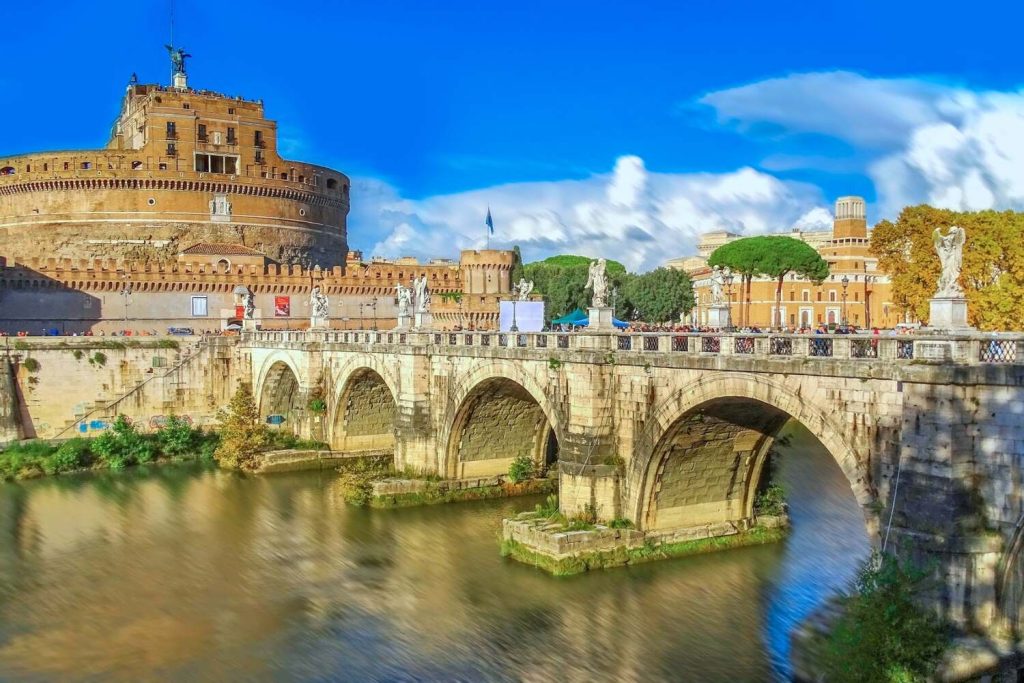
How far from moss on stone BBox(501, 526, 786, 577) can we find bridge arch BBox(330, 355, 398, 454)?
646 inches

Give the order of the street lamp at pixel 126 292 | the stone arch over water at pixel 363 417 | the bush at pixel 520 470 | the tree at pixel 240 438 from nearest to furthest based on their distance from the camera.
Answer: the bush at pixel 520 470, the stone arch over water at pixel 363 417, the tree at pixel 240 438, the street lamp at pixel 126 292

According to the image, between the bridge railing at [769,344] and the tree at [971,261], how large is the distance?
23.0 metres

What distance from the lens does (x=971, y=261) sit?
41781mm

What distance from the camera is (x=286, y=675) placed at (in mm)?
19031

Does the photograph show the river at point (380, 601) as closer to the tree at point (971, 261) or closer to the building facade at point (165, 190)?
the tree at point (971, 261)

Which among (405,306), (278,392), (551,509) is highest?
(405,306)

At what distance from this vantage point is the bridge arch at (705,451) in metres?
20.4

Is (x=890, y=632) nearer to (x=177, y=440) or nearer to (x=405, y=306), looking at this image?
(x=405, y=306)

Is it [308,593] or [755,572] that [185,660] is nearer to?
[308,593]

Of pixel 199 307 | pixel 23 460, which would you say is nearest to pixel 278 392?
pixel 23 460

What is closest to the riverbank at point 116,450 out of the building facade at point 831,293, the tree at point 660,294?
the tree at point 660,294

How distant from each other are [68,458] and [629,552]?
97.5 feet

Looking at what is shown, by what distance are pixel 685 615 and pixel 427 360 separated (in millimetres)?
14864

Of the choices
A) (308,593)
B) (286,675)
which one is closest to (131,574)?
(308,593)
